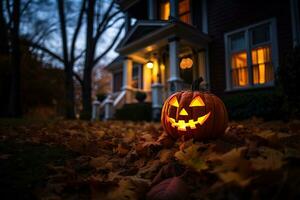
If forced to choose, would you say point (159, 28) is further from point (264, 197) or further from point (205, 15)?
point (264, 197)

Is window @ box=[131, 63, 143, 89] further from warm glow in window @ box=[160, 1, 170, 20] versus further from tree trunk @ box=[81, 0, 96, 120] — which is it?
warm glow in window @ box=[160, 1, 170, 20]

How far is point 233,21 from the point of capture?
947cm

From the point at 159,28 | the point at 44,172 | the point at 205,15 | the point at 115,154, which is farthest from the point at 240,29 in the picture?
the point at 44,172

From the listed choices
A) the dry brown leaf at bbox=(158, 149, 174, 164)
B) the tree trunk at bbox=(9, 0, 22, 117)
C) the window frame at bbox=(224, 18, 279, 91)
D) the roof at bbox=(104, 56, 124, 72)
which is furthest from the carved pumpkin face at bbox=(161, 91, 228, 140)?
the roof at bbox=(104, 56, 124, 72)

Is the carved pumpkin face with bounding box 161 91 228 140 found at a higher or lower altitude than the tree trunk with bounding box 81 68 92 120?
lower

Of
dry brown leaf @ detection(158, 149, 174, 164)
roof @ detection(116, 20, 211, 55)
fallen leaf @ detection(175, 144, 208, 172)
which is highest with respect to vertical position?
roof @ detection(116, 20, 211, 55)

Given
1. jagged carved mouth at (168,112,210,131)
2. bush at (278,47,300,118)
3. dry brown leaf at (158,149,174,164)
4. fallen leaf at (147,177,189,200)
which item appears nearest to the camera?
fallen leaf at (147,177,189,200)

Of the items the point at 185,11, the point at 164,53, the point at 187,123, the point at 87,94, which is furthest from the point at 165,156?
the point at 87,94

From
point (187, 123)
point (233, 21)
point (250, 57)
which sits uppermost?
point (233, 21)

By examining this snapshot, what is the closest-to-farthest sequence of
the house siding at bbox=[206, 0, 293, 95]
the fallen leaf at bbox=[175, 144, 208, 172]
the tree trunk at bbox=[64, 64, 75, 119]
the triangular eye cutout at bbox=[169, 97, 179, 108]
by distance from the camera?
the fallen leaf at bbox=[175, 144, 208, 172]
the triangular eye cutout at bbox=[169, 97, 179, 108]
the house siding at bbox=[206, 0, 293, 95]
the tree trunk at bbox=[64, 64, 75, 119]

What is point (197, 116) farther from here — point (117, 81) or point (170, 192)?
point (117, 81)

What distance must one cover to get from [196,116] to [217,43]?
8228mm

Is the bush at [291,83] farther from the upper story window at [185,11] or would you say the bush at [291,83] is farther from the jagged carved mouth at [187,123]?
the upper story window at [185,11]

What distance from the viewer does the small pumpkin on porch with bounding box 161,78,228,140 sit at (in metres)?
2.53
